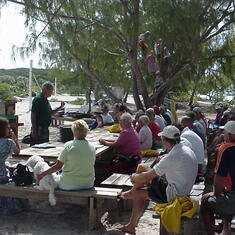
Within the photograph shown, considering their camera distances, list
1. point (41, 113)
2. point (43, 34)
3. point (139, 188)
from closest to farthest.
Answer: point (139, 188) → point (41, 113) → point (43, 34)

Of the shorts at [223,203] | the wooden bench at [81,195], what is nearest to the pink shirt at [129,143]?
the wooden bench at [81,195]

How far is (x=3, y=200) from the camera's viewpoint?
183 inches

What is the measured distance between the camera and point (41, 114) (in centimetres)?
667

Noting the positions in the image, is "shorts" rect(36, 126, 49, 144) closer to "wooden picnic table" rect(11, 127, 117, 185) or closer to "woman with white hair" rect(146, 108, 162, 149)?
"wooden picnic table" rect(11, 127, 117, 185)

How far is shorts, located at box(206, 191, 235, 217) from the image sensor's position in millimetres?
3578

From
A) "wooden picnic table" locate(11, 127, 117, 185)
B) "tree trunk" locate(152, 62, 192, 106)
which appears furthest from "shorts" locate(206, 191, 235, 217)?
"tree trunk" locate(152, 62, 192, 106)

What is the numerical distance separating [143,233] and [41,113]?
307 cm

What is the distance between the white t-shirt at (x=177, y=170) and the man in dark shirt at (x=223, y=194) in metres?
0.23

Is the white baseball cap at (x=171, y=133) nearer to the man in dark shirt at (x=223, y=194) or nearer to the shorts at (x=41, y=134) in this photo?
the man in dark shirt at (x=223, y=194)

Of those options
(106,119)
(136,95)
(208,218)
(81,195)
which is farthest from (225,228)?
(136,95)

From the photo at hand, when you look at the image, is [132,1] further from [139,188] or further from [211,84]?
[139,188]

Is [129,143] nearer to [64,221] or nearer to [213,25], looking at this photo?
[64,221]

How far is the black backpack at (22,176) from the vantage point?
448 cm

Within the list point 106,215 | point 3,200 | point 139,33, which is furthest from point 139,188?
point 139,33
